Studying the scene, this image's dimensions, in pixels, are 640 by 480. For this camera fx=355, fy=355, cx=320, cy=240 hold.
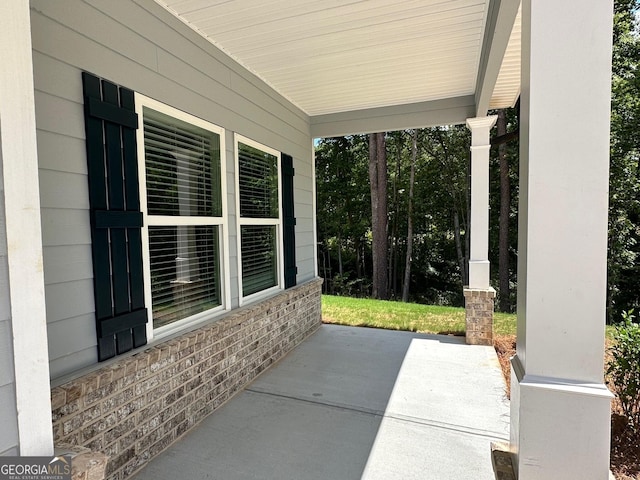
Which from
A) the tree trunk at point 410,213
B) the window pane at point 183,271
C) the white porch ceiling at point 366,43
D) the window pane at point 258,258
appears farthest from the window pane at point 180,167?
the tree trunk at point 410,213

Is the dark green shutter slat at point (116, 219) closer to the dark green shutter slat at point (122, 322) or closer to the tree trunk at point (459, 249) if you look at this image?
the dark green shutter slat at point (122, 322)

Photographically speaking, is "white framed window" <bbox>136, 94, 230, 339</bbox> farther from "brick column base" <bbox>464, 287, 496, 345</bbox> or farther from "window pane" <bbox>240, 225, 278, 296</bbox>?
"brick column base" <bbox>464, 287, 496, 345</bbox>

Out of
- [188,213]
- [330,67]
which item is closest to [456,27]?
[330,67]

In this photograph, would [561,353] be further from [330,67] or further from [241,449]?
[330,67]

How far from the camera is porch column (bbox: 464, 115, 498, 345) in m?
4.68

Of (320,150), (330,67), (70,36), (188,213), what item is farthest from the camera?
(320,150)

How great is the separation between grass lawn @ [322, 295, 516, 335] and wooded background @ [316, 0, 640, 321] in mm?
5842

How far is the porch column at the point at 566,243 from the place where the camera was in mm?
1199

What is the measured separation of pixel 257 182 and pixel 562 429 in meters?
3.45

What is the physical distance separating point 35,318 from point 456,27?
337 centimetres

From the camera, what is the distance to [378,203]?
496 inches

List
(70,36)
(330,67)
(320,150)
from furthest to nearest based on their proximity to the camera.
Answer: (320,150), (330,67), (70,36)

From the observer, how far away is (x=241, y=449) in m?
2.53

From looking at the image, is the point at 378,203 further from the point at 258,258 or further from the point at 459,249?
the point at 258,258
